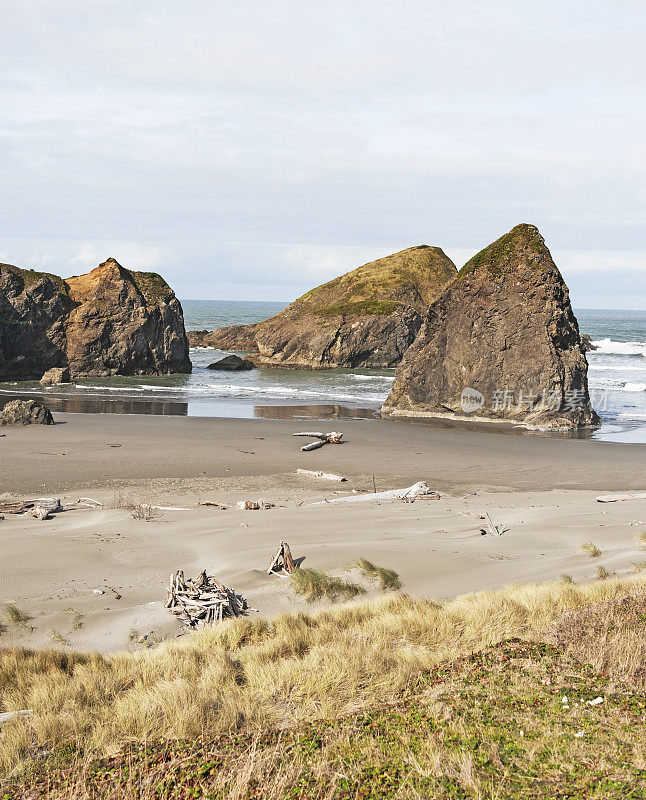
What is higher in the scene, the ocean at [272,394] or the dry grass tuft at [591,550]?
the ocean at [272,394]

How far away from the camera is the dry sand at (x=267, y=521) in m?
8.70

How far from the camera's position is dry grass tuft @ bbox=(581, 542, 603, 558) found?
1072cm

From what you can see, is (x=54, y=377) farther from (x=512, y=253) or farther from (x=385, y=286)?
(x=385, y=286)

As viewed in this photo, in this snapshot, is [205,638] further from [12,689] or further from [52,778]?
[52,778]

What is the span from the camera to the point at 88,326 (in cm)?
5147

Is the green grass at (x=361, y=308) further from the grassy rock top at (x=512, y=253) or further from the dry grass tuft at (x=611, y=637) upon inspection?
the dry grass tuft at (x=611, y=637)

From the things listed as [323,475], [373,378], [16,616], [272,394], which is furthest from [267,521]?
[373,378]

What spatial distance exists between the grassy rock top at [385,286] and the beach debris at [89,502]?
55.3 m

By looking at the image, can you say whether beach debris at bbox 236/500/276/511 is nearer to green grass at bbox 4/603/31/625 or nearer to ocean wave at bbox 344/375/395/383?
green grass at bbox 4/603/31/625

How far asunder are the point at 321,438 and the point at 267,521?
1179 cm

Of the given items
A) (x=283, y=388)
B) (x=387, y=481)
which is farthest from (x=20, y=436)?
(x=283, y=388)

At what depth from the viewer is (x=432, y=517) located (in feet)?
43.6

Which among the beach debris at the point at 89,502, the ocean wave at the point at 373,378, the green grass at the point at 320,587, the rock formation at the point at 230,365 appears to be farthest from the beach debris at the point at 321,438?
the rock formation at the point at 230,365

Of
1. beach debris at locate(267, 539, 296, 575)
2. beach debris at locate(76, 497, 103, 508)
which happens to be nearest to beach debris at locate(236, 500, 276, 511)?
beach debris at locate(76, 497, 103, 508)
